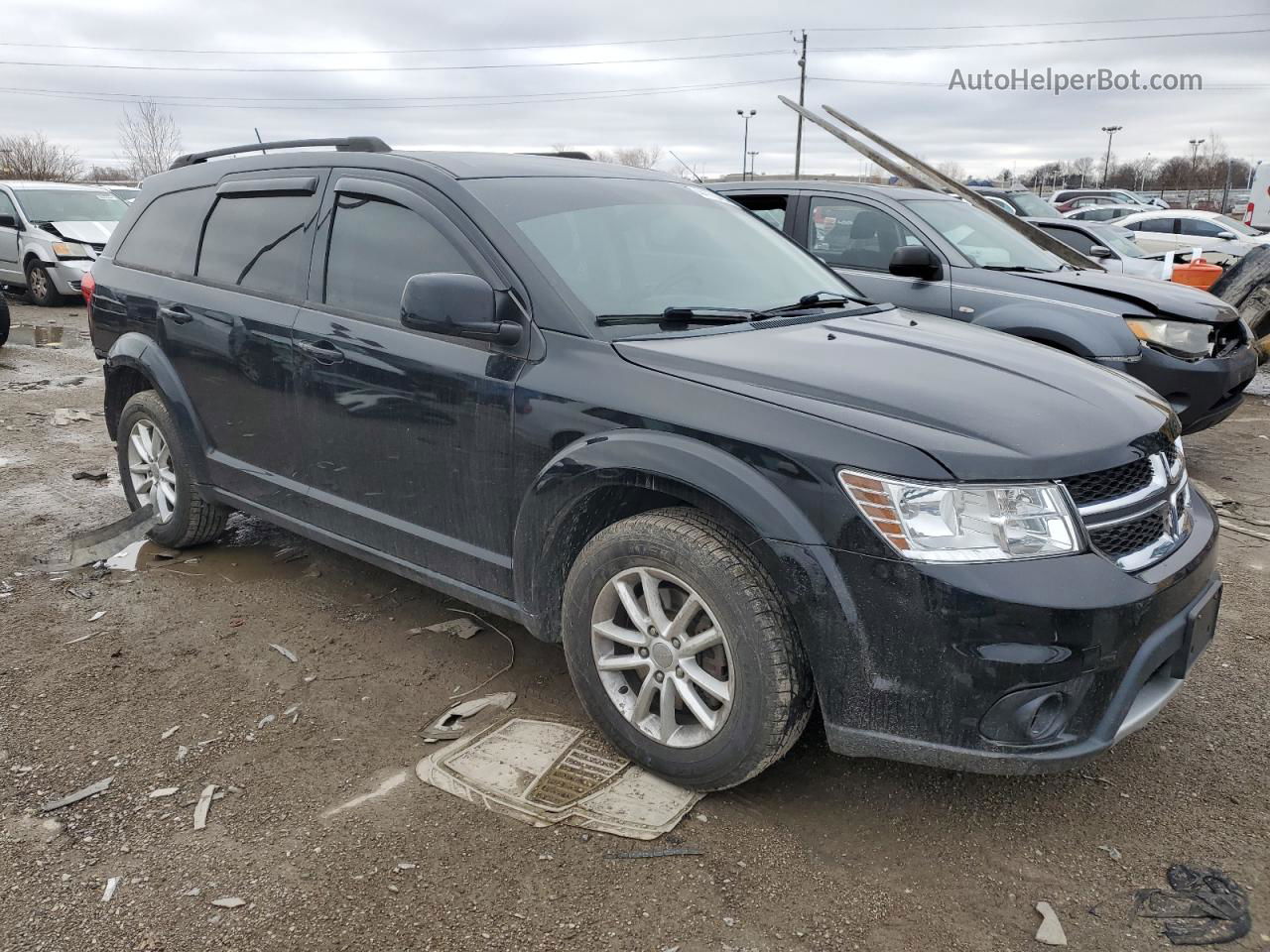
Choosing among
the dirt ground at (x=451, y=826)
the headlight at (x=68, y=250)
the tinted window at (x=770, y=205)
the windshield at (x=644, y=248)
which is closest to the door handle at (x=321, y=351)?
the windshield at (x=644, y=248)

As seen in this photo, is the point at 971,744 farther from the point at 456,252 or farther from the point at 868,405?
the point at 456,252

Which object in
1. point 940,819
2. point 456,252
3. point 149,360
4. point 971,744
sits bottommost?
point 940,819

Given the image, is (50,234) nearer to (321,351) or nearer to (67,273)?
(67,273)

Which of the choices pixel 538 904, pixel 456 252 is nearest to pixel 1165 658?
pixel 538 904

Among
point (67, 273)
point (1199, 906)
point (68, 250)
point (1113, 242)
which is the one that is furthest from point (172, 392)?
point (68, 250)

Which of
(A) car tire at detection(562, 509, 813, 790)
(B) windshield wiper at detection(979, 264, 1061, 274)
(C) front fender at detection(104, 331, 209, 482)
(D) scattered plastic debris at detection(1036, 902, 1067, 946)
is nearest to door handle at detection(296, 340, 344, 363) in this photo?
(C) front fender at detection(104, 331, 209, 482)

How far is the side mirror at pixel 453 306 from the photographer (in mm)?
2979

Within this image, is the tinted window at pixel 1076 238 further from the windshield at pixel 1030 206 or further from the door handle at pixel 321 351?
the door handle at pixel 321 351

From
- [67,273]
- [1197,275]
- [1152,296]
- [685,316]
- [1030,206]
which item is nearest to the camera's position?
[685,316]

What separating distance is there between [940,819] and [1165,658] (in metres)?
0.75

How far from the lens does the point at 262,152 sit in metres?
4.43

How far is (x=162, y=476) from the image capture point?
480 centimetres

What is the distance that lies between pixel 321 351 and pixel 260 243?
2.46 ft

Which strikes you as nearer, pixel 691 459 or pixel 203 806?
pixel 691 459
